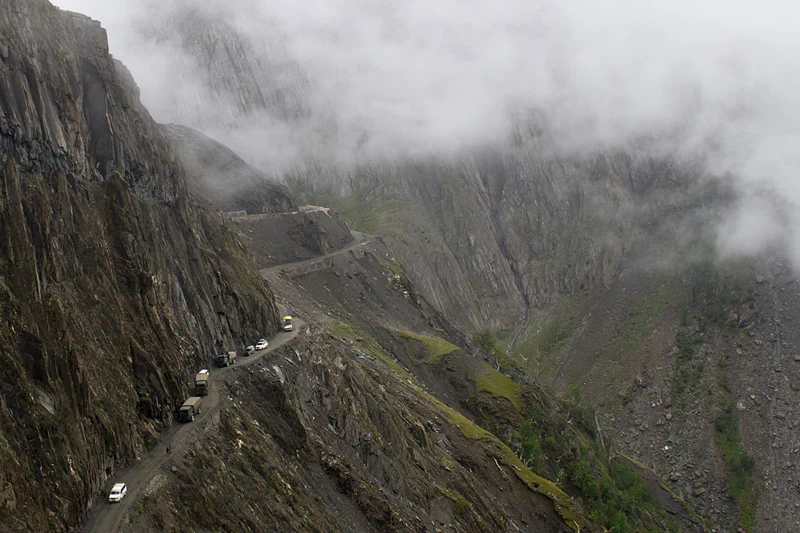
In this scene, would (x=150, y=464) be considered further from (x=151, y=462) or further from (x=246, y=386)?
(x=246, y=386)

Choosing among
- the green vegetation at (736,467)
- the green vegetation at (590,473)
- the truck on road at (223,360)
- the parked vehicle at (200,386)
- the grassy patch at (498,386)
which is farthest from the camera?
the green vegetation at (736,467)

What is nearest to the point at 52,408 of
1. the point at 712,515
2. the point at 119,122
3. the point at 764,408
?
the point at 119,122

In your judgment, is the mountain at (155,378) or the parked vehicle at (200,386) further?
the parked vehicle at (200,386)

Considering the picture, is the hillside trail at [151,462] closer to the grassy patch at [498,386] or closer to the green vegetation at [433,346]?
the green vegetation at [433,346]

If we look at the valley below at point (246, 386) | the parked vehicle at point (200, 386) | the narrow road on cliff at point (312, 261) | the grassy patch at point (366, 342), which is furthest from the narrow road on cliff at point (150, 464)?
the narrow road on cliff at point (312, 261)

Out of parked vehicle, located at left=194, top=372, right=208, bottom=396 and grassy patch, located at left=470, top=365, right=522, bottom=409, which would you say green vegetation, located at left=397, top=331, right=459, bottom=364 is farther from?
parked vehicle, located at left=194, top=372, right=208, bottom=396

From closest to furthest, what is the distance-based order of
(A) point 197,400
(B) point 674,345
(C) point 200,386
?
(A) point 197,400, (C) point 200,386, (B) point 674,345

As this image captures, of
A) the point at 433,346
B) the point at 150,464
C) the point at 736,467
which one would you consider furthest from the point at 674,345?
the point at 150,464
